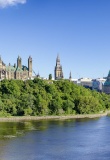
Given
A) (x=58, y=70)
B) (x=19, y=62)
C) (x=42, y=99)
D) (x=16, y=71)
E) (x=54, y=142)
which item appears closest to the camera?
(x=54, y=142)

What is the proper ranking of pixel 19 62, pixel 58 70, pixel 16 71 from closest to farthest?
pixel 16 71 → pixel 19 62 → pixel 58 70

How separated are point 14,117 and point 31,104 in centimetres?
826

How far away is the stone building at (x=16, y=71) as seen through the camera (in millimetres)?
138375

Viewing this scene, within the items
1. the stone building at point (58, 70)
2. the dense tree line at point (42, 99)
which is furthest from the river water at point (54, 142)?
the stone building at point (58, 70)

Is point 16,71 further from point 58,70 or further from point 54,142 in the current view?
point 54,142

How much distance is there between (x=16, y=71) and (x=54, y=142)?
97.4 metres

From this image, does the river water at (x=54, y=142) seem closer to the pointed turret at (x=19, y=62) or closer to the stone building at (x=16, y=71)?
the stone building at (x=16, y=71)

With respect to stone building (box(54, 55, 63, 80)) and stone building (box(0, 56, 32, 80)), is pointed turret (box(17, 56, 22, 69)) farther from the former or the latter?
stone building (box(54, 55, 63, 80))

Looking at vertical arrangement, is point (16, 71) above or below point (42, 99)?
above

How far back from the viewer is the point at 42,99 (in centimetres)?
8662

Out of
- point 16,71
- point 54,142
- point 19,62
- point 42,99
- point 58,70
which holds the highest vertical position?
point 58,70

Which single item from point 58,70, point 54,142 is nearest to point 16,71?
point 58,70

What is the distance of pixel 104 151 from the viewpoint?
42531 mm

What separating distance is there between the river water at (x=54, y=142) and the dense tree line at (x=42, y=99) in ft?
58.5
